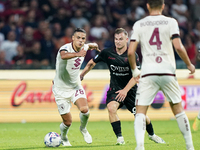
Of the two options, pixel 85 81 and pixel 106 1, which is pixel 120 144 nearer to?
pixel 85 81

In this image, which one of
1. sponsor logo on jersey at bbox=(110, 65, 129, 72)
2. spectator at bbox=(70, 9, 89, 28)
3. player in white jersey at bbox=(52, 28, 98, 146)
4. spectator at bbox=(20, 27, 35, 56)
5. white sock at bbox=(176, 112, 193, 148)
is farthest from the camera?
spectator at bbox=(70, 9, 89, 28)

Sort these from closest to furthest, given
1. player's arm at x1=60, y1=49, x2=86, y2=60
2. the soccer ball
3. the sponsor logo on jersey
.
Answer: player's arm at x1=60, y1=49, x2=86, y2=60 < the soccer ball < the sponsor logo on jersey

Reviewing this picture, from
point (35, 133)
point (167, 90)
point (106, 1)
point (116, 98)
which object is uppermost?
point (106, 1)

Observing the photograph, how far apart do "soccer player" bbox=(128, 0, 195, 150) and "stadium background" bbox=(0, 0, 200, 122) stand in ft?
24.8

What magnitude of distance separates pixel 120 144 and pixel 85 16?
8967 mm

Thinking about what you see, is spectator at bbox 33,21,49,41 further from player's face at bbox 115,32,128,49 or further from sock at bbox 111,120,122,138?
sock at bbox 111,120,122,138

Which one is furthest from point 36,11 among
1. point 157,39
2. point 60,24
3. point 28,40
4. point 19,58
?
point 157,39

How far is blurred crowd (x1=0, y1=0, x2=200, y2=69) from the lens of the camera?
13.0m

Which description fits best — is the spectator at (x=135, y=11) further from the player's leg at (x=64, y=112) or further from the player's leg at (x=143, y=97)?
the player's leg at (x=143, y=97)

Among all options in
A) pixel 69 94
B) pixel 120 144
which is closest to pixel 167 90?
pixel 120 144

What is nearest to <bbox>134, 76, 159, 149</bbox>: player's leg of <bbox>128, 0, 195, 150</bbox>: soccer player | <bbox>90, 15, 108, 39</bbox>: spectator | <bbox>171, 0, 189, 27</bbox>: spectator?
<bbox>128, 0, 195, 150</bbox>: soccer player

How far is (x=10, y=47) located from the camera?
1304cm

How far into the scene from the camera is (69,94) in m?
7.57

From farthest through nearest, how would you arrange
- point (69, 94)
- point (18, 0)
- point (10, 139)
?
point (18, 0)
point (10, 139)
point (69, 94)
